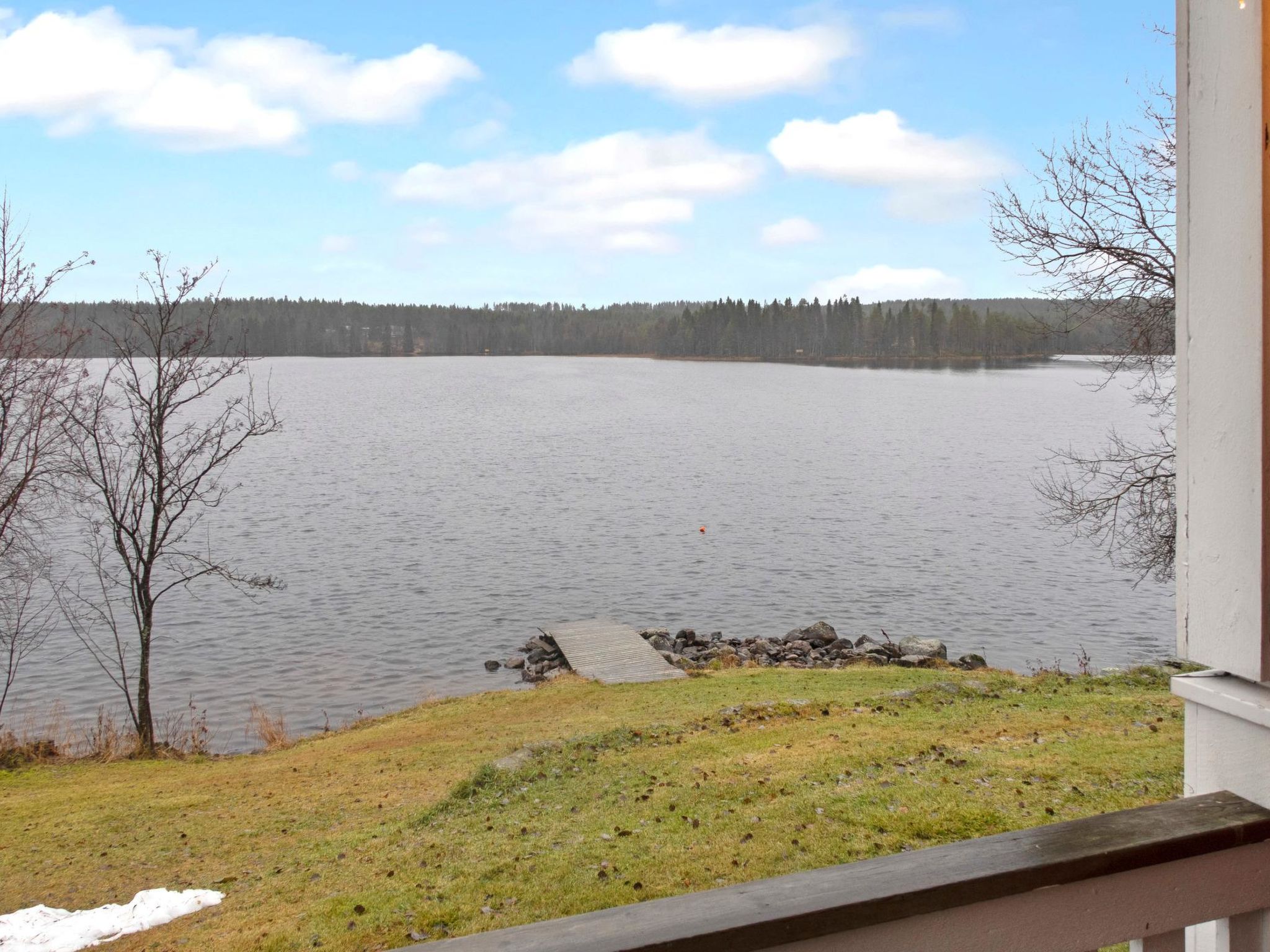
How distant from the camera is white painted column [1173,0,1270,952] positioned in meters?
1.89

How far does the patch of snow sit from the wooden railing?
19.3 feet

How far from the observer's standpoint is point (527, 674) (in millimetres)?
18703

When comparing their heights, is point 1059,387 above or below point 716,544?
above

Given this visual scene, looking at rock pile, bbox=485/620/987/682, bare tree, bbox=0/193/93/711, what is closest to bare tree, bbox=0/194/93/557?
bare tree, bbox=0/193/93/711

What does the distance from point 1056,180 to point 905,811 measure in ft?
36.6

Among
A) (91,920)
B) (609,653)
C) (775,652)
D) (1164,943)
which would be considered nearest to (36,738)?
(609,653)

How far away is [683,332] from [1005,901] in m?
Answer: 173

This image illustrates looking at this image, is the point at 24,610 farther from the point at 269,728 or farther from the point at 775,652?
the point at 775,652

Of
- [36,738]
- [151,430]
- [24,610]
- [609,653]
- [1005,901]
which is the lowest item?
[36,738]

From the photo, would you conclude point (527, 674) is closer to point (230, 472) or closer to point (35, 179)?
point (35, 179)

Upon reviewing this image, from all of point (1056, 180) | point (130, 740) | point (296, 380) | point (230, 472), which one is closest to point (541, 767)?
point (130, 740)

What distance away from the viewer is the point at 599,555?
95.9ft

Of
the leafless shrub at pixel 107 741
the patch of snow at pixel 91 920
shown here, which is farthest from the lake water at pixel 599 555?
the patch of snow at pixel 91 920

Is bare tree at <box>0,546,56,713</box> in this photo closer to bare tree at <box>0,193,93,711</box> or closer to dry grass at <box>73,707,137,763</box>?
bare tree at <box>0,193,93,711</box>
